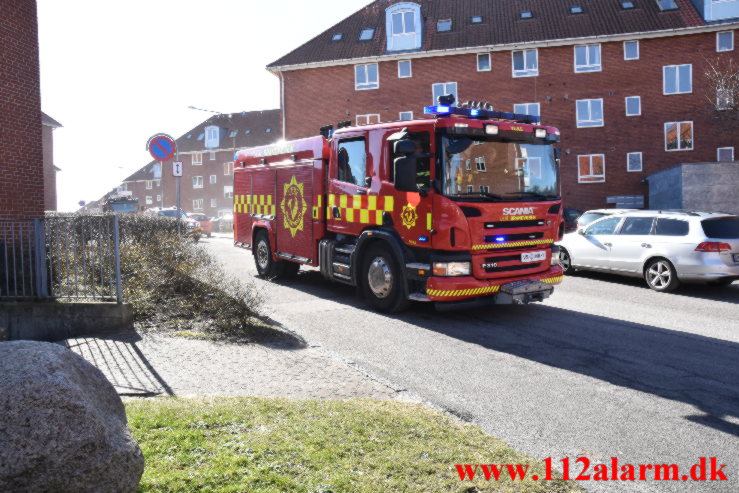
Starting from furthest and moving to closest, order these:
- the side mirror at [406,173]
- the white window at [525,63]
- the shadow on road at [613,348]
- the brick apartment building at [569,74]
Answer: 1. the white window at [525,63]
2. the brick apartment building at [569,74]
3. the side mirror at [406,173]
4. the shadow on road at [613,348]

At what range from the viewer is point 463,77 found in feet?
112

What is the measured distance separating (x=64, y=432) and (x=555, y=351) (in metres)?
5.22

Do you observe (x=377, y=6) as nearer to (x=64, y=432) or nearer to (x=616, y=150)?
(x=616, y=150)

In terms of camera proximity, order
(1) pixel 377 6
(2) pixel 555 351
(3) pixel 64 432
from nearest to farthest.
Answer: (3) pixel 64 432, (2) pixel 555 351, (1) pixel 377 6

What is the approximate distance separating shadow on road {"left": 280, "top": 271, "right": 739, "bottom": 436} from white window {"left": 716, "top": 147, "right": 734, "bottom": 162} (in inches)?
1067

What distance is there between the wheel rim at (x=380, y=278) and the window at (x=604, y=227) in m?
5.91

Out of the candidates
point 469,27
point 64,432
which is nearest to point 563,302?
point 64,432

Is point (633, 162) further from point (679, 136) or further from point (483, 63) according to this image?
point (483, 63)

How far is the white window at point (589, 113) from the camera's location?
32.8 m

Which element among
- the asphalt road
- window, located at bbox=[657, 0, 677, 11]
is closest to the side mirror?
the asphalt road

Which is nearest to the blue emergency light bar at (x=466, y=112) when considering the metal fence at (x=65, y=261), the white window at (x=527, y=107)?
the metal fence at (x=65, y=261)

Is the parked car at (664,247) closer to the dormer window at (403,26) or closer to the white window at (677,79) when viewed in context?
the white window at (677,79)

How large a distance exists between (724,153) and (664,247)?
81.5 ft

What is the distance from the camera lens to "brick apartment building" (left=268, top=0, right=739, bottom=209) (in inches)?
1233
